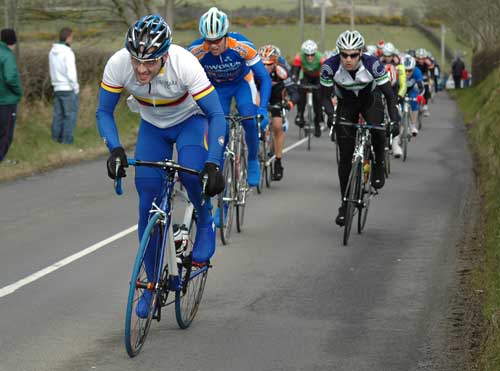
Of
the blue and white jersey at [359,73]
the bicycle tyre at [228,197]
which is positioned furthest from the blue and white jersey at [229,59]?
the bicycle tyre at [228,197]

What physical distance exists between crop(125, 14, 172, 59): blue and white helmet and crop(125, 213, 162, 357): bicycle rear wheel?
3.07 feet

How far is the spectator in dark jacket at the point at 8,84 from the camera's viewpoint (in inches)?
616

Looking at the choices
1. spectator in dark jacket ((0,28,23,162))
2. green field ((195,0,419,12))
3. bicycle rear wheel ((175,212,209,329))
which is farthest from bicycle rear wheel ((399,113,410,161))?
green field ((195,0,419,12))

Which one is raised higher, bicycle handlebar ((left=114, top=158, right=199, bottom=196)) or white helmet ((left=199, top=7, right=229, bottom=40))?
white helmet ((left=199, top=7, right=229, bottom=40))

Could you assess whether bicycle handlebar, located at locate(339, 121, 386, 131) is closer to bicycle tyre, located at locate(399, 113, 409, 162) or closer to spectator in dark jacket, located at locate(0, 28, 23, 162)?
spectator in dark jacket, located at locate(0, 28, 23, 162)

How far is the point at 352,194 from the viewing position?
36.1 ft

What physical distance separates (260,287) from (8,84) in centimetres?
805

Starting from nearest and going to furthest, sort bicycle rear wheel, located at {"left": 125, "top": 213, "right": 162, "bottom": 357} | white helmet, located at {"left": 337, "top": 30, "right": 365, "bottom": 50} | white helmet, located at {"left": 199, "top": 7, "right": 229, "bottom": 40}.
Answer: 1. bicycle rear wheel, located at {"left": 125, "top": 213, "right": 162, "bottom": 357}
2. white helmet, located at {"left": 199, "top": 7, "right": 229, "bottom": 40}
3. white helmet, located at {"left": 337, "top": 30, "right": 365, "bottom": 50}

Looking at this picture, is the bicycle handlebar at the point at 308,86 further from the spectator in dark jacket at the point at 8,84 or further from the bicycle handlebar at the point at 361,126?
the bicycle handlebar at the point at 361,126

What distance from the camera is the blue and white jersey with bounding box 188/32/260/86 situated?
11.2 m

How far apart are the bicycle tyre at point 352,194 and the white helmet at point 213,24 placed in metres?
1.88

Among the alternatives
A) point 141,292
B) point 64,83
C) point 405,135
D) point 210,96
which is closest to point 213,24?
point 210,96

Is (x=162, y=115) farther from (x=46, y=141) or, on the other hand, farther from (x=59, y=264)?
(x=46, y=141)

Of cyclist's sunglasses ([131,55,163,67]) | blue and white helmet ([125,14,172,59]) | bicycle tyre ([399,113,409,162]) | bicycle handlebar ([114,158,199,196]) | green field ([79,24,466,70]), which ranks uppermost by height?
blue and white helmet ([125,14,172,59])
